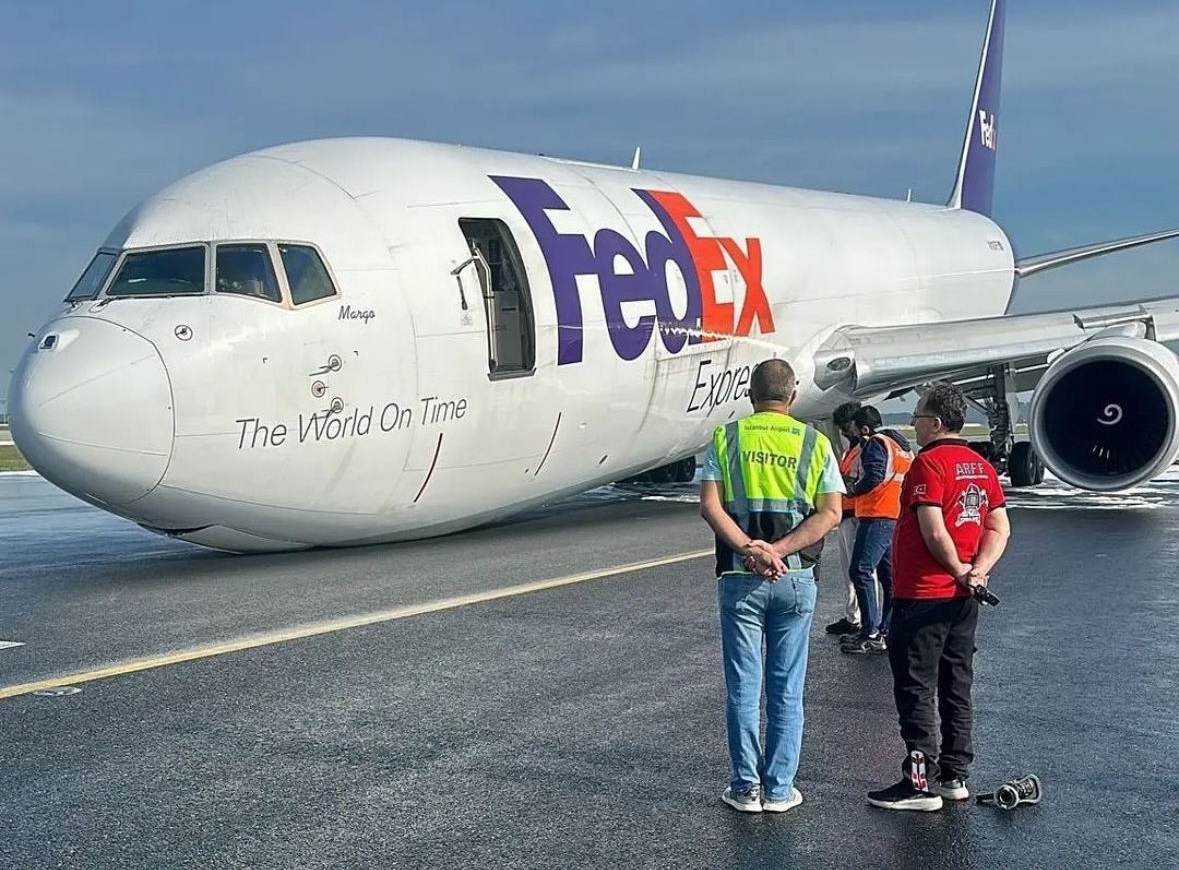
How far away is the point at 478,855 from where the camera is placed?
4.56 m

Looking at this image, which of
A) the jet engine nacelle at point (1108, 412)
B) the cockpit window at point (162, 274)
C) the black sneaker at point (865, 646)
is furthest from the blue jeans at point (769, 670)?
the jet engine nacelle at point (1108, 412)

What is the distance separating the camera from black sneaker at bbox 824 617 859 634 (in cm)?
847

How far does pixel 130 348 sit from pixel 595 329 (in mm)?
4490

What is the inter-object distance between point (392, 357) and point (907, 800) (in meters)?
6.93

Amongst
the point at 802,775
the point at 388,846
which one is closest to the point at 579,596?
the point at 802,775

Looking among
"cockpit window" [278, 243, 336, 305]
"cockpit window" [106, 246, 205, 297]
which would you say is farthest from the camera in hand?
"cockpit window" [106, 246, 205, 297]

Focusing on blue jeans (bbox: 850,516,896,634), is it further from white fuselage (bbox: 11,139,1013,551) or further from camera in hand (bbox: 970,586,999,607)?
white fuselage (bbox: 11,139,1013,551)

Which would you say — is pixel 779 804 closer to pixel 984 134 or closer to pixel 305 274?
pixel 305 274

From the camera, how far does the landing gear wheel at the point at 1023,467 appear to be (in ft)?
66.3

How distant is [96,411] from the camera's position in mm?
9812

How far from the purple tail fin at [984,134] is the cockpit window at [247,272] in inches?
709

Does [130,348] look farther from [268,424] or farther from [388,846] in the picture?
[388,846]

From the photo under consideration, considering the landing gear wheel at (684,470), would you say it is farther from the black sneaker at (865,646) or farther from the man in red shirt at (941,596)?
the man in red shirt at (941,596)

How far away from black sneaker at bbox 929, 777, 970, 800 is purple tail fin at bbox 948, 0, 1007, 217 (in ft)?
72.9
